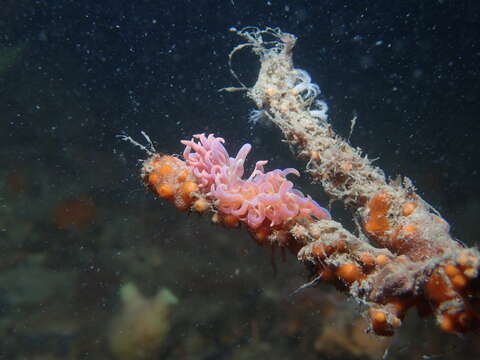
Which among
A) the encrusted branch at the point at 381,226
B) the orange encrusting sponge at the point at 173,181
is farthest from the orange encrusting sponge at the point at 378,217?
the orange encrusting sponge at the point at 173,181

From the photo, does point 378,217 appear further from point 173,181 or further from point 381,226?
point 173,181

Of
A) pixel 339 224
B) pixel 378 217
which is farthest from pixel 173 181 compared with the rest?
pixel 378 217

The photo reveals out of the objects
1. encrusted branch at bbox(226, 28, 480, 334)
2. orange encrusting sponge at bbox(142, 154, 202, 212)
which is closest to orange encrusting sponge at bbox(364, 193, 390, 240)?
encrusted branch at bbox(226, 28, 480, 334)

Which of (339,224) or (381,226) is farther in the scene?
(381,226)

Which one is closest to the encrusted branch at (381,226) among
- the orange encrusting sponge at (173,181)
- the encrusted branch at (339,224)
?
the encrusted branch at (339,224)

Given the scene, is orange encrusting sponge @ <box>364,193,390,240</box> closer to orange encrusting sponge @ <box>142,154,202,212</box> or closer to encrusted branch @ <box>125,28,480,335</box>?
encrusted branch @ <box>125,28,480,335</box>

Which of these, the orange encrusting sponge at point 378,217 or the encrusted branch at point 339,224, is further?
the orange encrusting sponge at point 378,217

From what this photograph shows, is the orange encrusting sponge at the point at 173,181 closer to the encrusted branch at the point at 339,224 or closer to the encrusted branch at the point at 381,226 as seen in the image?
the encrusted branch at the point at 339,224

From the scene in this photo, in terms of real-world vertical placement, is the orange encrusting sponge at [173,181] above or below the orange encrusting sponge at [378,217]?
below

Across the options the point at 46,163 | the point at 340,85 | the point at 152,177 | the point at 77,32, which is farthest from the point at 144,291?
the point at 340,85

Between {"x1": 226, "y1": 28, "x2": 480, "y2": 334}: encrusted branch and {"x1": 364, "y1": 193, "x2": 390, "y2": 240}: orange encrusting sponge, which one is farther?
{"x1": 364, "y1": 193, "x2": 390, "y2": 240}: orange encrusting sponge

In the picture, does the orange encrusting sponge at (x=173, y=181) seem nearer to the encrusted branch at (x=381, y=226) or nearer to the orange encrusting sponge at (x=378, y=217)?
the encrusted branch at (x=381, y=226)
